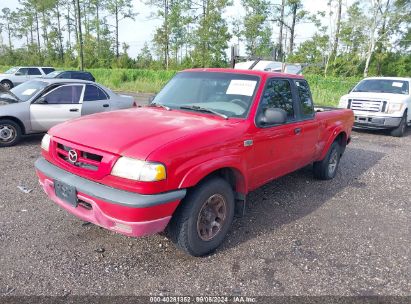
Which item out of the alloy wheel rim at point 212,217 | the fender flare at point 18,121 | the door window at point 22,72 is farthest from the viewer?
the door window at point 22,72

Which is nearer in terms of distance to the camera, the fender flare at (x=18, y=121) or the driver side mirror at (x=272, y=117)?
the driver side mirror at (x=272, y=117)

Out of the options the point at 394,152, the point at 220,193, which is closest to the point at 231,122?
the point at 220,193

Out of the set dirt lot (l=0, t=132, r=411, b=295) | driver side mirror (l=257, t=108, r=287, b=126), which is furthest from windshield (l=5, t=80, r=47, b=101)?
driver side mirror (l=257, t=108, r=287, b=126)

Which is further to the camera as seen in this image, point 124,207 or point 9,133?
point 9,133

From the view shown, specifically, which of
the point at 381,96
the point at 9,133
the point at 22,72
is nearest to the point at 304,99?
the point at 9,133

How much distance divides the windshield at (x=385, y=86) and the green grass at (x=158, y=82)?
18.8 ft

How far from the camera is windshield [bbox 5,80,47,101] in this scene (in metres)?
7.43

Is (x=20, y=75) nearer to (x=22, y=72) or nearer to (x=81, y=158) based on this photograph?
(x=22, y=72)

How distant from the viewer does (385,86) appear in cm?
1085

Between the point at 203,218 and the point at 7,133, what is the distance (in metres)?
5.78

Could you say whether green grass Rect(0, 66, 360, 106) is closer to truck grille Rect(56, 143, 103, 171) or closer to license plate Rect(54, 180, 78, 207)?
truck grille Rect(56, 143, 103, 171)

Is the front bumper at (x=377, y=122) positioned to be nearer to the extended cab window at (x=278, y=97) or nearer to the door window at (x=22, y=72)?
the extended cab window at (x=278, y=97)

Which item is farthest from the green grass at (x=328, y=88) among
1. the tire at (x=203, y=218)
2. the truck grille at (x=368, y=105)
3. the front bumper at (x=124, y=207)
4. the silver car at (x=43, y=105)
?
the front bumper at (x=124, y=207)

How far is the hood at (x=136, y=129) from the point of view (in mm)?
2742
